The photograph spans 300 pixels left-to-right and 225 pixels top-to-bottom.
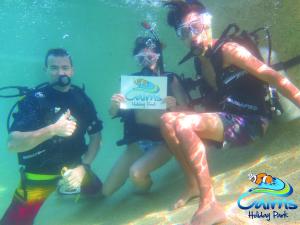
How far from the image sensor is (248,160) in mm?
4480

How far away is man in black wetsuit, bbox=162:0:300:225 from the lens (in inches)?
141

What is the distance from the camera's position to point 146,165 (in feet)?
16.3

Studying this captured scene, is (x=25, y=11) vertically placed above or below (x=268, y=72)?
above

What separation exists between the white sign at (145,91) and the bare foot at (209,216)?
1.84 meters

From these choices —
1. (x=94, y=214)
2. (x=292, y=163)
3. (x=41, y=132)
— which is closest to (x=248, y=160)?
(x=292, y=163)

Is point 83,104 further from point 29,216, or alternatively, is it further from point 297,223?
point 297,223

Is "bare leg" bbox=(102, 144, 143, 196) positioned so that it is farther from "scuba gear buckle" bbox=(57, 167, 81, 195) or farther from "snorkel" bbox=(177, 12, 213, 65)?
"snorkel" bbox=(177, 12, 213, 65)

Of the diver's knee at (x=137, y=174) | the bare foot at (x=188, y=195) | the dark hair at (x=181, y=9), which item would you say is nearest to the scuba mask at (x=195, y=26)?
the dark hair at (x=181, y=9)

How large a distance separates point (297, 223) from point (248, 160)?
72.0 inches

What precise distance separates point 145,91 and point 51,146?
5.81 feet

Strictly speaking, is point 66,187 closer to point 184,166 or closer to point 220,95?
point 184,166

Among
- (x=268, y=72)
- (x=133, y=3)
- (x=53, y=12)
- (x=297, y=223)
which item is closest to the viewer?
(x=297, y=223)

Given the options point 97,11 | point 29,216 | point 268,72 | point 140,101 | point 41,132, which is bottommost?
point 29,216

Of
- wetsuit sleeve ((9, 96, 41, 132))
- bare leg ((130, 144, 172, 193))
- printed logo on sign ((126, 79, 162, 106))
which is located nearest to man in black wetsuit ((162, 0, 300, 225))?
printed logo on sign ((126, 79, 162, 106))
